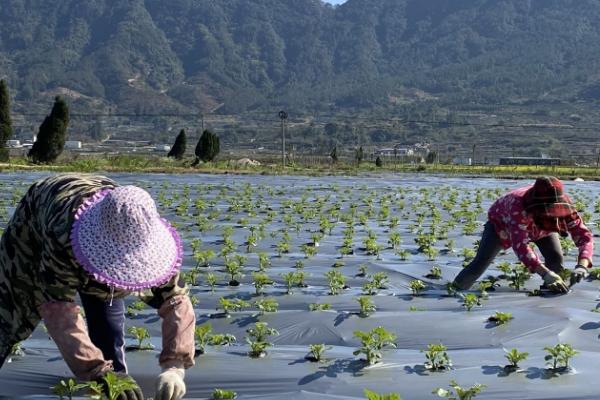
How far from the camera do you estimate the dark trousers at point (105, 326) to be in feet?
10.8

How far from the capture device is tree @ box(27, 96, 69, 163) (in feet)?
97.8

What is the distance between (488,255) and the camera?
595cm

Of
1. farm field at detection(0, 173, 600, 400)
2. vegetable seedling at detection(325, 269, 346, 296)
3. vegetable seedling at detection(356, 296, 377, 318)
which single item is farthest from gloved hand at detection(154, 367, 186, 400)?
vegetable seedling at detection(325, 269, 346, 296)

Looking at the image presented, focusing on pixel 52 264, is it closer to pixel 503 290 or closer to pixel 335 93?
pixel 503 290

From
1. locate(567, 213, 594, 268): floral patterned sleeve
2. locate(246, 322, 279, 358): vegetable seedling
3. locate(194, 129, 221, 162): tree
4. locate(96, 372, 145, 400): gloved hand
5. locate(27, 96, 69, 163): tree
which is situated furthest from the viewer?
locate(194, 129, 221, 162): tree

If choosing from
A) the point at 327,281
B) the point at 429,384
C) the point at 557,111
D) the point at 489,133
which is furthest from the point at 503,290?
the point at 557,111

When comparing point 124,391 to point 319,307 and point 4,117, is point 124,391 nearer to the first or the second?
point 319,307

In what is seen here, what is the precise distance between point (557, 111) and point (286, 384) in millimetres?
142214

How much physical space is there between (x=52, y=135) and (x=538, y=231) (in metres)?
26.8

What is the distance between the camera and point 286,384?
11.9 feet

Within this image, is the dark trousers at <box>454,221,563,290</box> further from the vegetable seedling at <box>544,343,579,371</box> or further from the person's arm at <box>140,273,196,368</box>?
the person's arm at <box>140,273,196,368</box>

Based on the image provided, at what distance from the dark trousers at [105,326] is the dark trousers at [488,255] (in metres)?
3.24

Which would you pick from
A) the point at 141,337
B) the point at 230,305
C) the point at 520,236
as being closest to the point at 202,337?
the point at 141,337

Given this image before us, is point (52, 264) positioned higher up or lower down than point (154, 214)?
lower down
